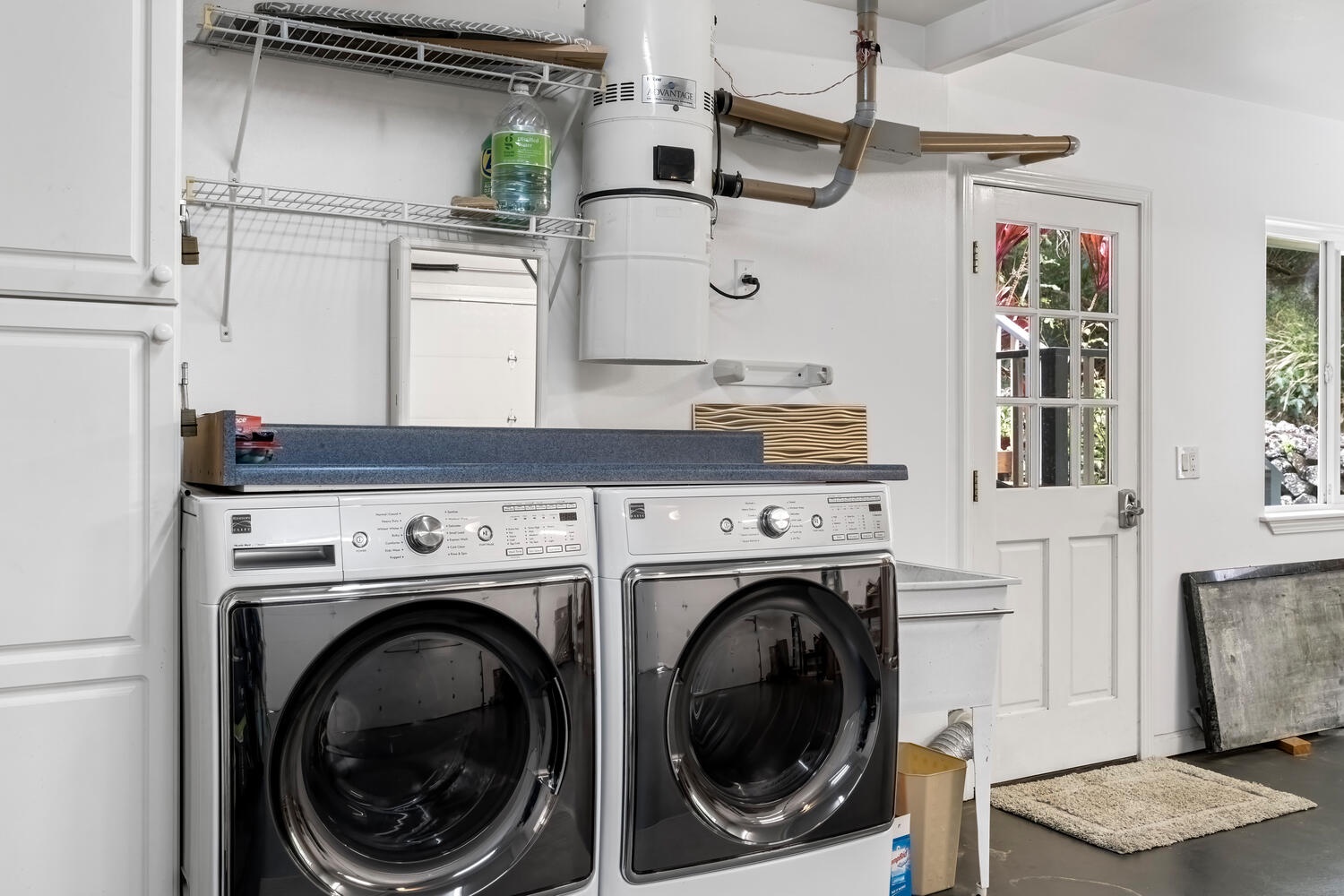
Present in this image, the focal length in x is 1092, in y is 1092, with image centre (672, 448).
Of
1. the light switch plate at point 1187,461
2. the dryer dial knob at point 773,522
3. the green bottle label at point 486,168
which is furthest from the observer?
the light switch plate at point 1187,461

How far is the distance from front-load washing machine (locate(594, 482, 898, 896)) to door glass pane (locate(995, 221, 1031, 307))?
5.08 ft

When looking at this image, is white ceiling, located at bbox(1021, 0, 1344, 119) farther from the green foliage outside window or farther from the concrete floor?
the concrete floor

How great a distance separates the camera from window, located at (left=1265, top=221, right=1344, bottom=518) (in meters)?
4.52

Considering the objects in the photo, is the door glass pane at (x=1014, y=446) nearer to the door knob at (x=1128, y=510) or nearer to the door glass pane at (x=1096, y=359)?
the door glass pane at (x=1096, y=359)

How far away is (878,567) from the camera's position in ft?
7.08

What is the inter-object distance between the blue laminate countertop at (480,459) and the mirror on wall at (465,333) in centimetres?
15

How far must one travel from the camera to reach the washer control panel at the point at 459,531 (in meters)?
1.70

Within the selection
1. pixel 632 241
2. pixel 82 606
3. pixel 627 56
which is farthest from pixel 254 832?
pixel 627 56

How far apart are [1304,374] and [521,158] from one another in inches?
146

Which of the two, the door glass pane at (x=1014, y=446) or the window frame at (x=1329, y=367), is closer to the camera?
the door glass pane at (x=1014, y=446)

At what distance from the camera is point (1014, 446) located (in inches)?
138

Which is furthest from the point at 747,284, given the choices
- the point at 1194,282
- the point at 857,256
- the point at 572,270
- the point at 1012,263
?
the point at 1194,282

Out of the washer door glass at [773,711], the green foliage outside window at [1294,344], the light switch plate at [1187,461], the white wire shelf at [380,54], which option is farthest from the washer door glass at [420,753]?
the green foliage outside window at [1294,344]

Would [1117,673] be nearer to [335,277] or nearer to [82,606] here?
[335,277]
